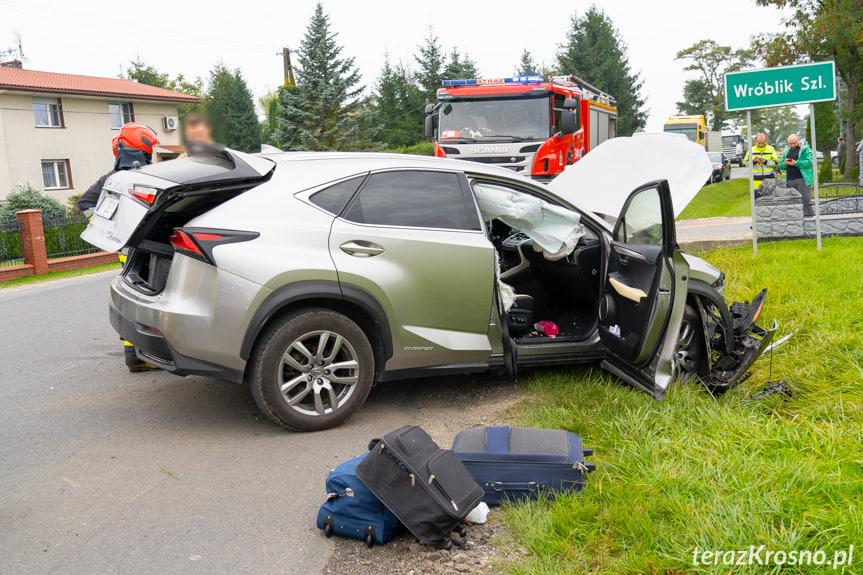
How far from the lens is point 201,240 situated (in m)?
4.50

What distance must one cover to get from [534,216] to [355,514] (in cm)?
292

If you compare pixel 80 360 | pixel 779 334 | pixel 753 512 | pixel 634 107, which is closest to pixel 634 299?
pixel 753 512

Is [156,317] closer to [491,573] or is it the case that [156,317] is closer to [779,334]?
[491,573]

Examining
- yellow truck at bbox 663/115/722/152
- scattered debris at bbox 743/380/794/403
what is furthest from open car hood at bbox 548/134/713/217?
yellow truck at bbox 663/115/722/152

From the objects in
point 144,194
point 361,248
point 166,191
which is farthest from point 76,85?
point 361,248

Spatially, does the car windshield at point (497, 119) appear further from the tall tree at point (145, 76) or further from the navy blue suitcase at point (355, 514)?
the tall tree at point (145, 76)

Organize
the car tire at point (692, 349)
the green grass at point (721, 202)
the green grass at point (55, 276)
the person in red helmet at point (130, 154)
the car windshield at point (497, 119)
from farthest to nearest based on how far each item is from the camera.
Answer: the green grass at point (721, 202), the green grass at point (55, 276), the car windshield at point (497, 119), the person in red helmet at point (130, 154), the car tire at point (692, 349)

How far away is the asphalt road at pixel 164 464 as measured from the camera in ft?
11.1

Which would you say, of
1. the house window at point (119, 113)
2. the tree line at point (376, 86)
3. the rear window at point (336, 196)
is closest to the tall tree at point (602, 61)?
the tree line at point (376, 86)

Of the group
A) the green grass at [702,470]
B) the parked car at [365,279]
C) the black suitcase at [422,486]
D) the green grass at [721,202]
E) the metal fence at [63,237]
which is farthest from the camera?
the green grass at [721,202]

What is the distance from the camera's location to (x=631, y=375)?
489 cm

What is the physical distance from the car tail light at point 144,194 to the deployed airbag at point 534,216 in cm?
226

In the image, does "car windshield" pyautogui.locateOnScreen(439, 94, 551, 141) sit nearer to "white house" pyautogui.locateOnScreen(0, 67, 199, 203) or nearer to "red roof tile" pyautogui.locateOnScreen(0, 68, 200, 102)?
"red roof tile" pyautogui.locateOnScreen(0, 68, 200, 102)

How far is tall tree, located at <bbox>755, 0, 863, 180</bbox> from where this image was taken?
80.9 feet
